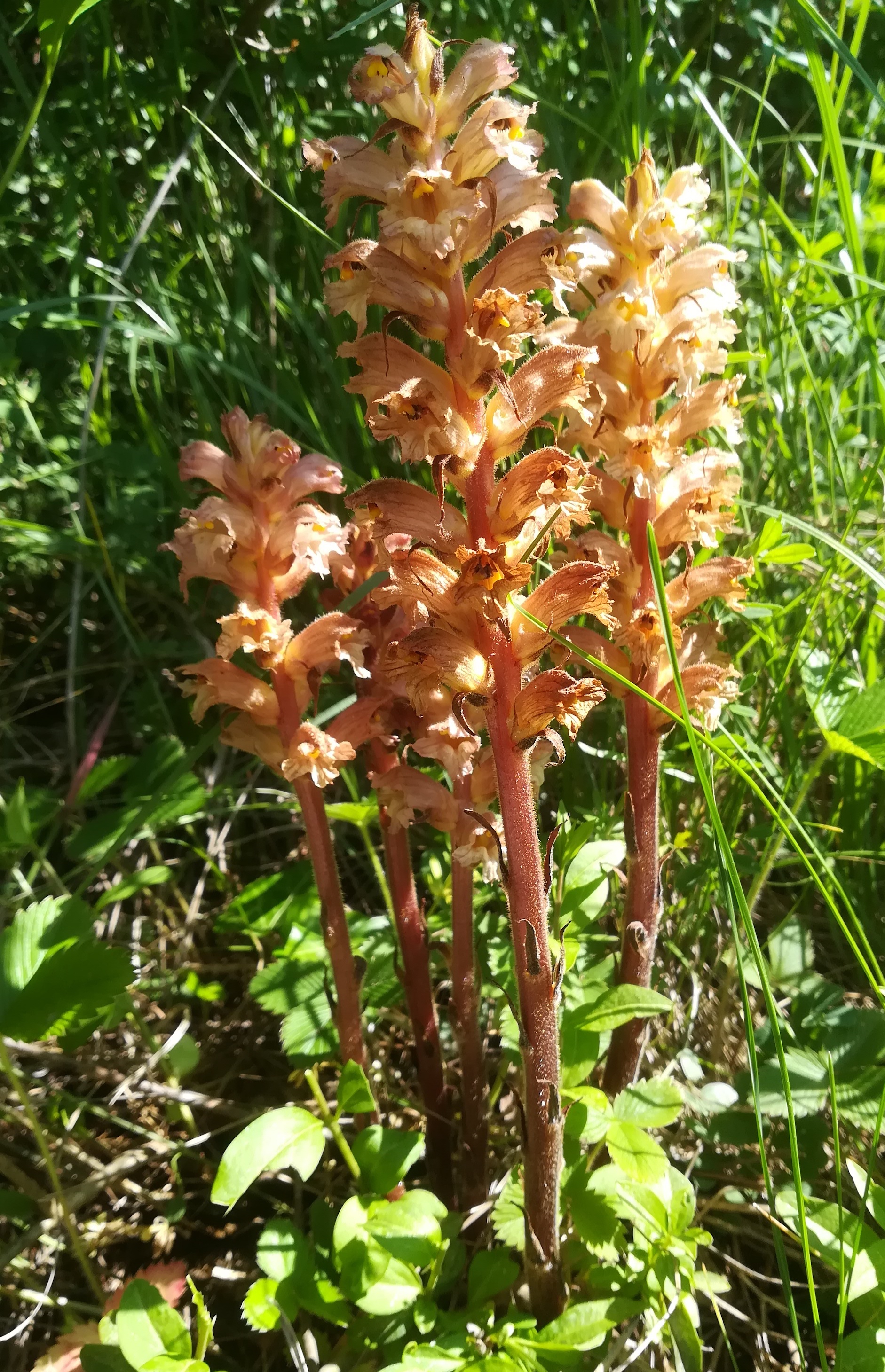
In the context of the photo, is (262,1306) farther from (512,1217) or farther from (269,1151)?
(512,1217)

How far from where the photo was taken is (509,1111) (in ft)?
7.02

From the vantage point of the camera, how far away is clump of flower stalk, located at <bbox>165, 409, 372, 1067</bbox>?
1560mm

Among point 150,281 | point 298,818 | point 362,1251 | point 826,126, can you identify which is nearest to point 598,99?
point 826,126

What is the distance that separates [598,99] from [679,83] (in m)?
0.40

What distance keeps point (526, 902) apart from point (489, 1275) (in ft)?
2.48

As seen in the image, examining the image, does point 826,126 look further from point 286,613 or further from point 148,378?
point 148,378

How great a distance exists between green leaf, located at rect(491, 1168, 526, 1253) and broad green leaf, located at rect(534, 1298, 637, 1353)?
130 millimetres

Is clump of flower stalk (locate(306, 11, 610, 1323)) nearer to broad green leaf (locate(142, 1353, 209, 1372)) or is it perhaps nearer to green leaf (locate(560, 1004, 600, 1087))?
green leaf (locate(560, 1004, 600, 1087))

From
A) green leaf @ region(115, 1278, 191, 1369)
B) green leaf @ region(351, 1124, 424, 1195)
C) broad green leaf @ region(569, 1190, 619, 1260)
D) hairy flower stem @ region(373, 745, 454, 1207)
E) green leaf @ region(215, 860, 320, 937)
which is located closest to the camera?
green leaf @ region(115, 1278, 191, 1369)

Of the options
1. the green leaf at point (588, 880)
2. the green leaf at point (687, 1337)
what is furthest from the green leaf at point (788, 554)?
the green leaf at point (687, 1337)

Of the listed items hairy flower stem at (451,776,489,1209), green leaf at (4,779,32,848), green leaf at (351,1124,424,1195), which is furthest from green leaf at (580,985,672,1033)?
green leaf at (4,779,32,848)

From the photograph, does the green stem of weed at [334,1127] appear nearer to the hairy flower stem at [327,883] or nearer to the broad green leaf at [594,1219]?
the hairy flower stem at [327,883]

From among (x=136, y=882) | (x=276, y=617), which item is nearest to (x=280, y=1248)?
(x=136, y=882)

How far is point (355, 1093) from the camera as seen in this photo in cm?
162
